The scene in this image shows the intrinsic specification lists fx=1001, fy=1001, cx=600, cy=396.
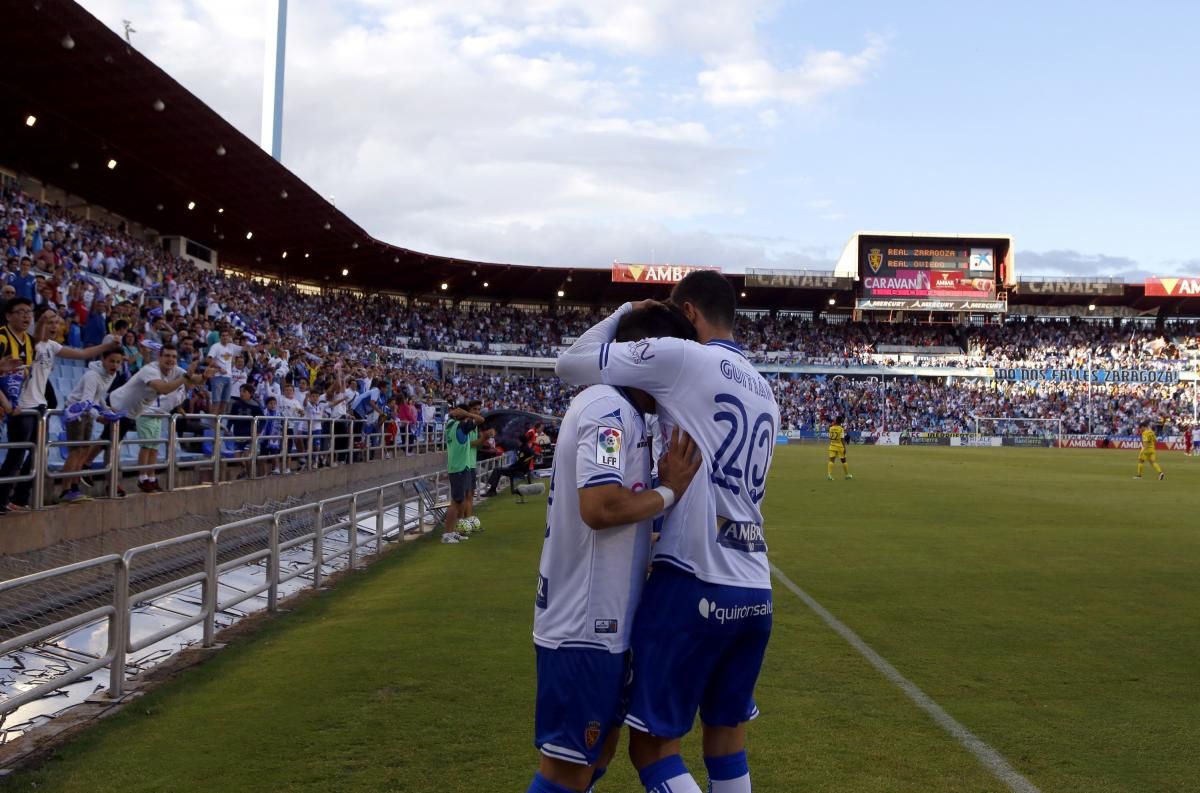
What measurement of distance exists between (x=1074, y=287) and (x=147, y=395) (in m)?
79.2

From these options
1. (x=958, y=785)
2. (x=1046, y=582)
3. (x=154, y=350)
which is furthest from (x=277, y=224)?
(x=958, y=785)

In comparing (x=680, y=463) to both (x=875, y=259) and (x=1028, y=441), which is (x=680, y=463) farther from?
(x=875, y=259)

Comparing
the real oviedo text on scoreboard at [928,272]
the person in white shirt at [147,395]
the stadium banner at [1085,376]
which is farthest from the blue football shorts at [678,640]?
the stadium banner at [1085,376]

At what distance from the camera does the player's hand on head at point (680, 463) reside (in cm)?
319

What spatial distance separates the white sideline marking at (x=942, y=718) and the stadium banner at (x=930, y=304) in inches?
2746

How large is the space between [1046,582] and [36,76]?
26657mm

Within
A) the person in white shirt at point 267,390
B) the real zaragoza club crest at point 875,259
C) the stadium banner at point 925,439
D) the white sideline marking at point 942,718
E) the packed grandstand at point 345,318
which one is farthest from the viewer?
the real zaragoza club crest at point 875,259

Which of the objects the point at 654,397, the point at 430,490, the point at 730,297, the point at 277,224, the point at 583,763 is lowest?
the point at 430,490

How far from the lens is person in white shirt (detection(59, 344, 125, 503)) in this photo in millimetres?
9602

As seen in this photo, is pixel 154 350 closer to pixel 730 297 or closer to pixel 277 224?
pixel 730 297

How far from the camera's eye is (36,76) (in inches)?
1022

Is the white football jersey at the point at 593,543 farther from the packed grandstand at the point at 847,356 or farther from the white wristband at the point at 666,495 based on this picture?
the packed grandstand at the point at 847,356

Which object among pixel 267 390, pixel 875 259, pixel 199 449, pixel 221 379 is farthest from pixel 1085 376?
pixel 199 449

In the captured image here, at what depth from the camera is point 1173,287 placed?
7638 cm
